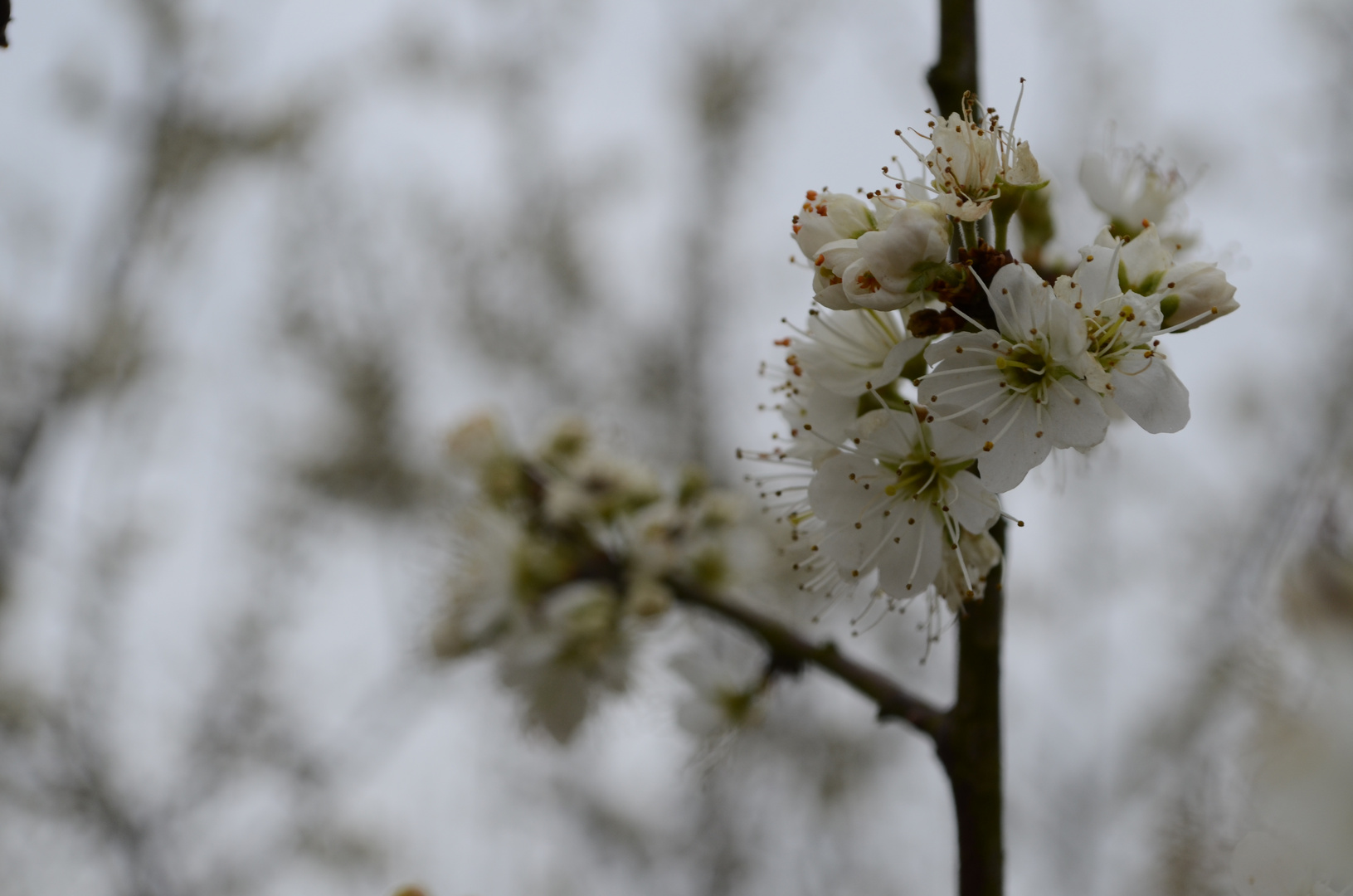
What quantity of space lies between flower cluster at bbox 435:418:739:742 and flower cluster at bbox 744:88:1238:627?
0.53 m

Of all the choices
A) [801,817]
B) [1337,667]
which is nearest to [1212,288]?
[1337,667]

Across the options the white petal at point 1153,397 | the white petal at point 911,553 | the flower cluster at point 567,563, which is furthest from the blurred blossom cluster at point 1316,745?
the flower cluster at point 567,563

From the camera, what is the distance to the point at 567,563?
135 cm

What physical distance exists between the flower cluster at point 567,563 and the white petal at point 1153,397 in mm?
687

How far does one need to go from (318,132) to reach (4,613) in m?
2.24

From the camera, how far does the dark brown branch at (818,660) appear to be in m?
0.83

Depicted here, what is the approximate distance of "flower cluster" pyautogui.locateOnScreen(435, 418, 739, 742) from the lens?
1.29m

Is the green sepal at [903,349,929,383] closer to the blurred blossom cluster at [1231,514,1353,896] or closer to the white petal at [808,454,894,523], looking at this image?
the white petal at [808,454,894,523]

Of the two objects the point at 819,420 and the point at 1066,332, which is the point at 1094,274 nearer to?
the point at 1066,332

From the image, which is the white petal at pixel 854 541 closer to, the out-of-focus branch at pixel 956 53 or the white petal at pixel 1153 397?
the white petal at pixel 1153 397

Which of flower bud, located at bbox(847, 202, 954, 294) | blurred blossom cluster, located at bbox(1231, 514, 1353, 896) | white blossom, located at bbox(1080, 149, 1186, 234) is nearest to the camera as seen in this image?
blurred blossom cluster, located at bbox(1231, 514, 1353, 896)

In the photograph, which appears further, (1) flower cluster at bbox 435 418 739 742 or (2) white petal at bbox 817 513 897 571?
(1) flower cluster at bbox 435 418 739 742

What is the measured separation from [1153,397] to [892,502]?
0.20m

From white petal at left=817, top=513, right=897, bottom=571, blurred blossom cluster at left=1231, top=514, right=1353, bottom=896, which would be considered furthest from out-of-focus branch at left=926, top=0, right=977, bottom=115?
blurred blossom cluster at left=1231, top=514, right=1353, bottom=896
